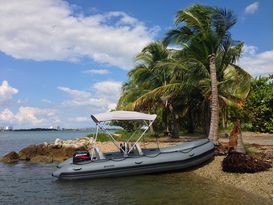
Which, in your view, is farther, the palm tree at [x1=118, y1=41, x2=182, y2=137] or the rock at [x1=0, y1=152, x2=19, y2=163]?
the palm tree at [x1=118, y1=41, x2=182, y2=137]

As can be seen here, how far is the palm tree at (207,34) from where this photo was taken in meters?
19.3

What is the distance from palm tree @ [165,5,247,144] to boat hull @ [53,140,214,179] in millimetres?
4600

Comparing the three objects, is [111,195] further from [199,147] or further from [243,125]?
[243,125]

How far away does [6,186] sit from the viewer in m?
14.4

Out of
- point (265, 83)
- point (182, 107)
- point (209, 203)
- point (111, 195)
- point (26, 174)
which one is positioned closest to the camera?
point (209, 203)

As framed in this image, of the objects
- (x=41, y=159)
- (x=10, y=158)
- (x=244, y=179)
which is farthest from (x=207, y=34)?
(x=10, y=158)

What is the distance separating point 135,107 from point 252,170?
17317mm

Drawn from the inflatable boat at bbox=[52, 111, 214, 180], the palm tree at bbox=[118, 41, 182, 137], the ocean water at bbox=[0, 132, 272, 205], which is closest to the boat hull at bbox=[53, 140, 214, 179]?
the inflatable boat at bbox=[52, 111, 214, 180]

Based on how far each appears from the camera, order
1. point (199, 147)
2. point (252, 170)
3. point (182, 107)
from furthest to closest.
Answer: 1. point (182, 107)
2. point (199, 147)
3. point (252, 170)

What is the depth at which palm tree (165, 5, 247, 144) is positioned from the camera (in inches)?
762

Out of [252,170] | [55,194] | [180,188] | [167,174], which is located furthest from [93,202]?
[252,170]

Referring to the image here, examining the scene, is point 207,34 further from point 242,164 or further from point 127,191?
point 127,191

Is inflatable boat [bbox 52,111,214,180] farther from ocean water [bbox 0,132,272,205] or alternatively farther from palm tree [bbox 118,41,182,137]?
palm tree [bbox 118,41,182,137]

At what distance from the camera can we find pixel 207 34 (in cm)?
1983
